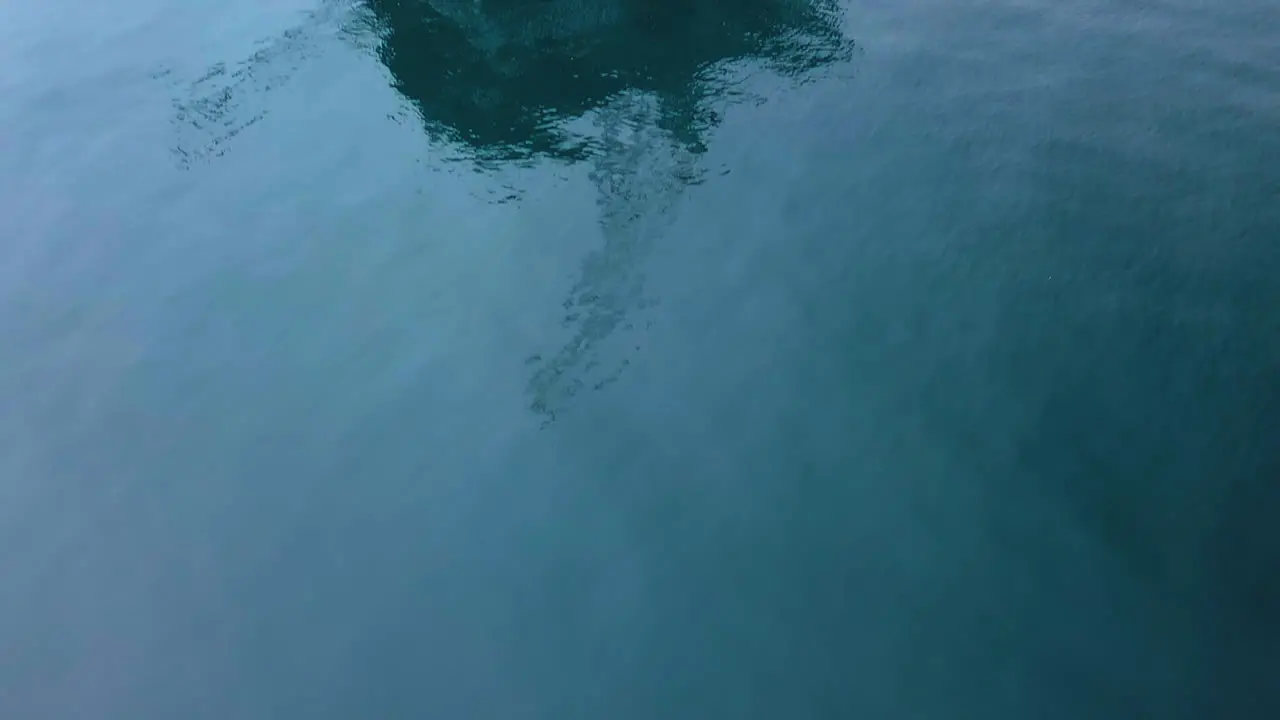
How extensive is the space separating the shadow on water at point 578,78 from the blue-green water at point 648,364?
454mm

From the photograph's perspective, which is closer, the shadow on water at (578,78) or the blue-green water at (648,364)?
the blue-green water at (648,364)

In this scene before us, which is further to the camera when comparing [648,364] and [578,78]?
[578,78]

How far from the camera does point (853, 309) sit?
72.2m

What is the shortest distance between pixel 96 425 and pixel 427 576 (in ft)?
93.9

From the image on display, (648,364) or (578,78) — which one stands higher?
(578,78)

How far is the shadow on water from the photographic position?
82875 millimetres

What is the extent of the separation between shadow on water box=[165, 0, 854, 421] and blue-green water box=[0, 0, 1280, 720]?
17.9 inches

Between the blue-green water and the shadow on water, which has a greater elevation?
the shadow on water

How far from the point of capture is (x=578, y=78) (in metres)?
91.4

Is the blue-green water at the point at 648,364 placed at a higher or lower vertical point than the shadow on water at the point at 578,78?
lower

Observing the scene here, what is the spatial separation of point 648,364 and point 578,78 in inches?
1354

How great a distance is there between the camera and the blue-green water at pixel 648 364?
5747 centimetres

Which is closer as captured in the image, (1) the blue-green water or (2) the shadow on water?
(1) the blue-green water

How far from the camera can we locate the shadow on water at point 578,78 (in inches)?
3263
